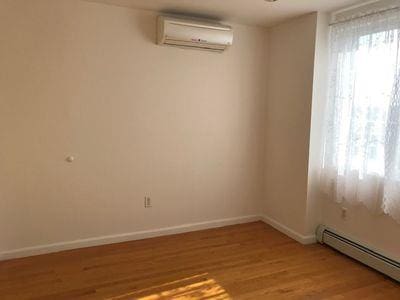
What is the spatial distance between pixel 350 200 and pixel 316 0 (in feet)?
6.05

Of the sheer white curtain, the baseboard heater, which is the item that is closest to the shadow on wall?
the sheer white curtain

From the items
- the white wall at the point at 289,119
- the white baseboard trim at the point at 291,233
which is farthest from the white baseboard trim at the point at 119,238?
the white wall at the point at 289,119

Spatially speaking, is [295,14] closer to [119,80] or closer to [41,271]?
[119,80]

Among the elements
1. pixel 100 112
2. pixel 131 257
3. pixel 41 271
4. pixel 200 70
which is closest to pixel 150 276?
pixel 131 257

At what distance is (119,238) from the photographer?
3.43 meters

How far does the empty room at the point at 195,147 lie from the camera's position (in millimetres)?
2738

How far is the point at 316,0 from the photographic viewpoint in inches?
114

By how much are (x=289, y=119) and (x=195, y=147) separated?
1.09m

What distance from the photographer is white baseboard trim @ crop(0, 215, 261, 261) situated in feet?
9.98

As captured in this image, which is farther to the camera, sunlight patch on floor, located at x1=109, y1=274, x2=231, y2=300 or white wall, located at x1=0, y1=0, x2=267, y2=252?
white wall, located at x1=0, y1=0, x2=267, y2=252

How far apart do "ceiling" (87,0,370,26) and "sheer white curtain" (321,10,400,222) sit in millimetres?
301

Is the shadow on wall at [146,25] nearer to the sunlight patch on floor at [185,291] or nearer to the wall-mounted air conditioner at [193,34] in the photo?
the wall-mounted air conditioner at [193,34]

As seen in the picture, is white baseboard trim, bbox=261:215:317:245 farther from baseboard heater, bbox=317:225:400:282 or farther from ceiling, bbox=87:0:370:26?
ceiling, bbox=87:0:370:26

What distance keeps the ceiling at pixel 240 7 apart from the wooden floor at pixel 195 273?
7.76 feet
